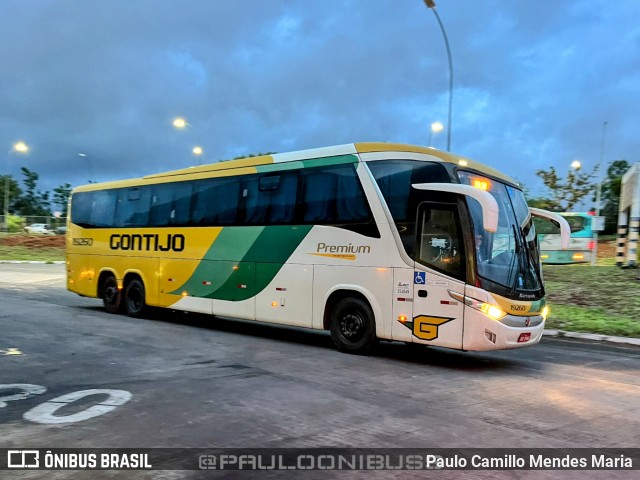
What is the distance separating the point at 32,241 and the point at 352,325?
44.4 metres

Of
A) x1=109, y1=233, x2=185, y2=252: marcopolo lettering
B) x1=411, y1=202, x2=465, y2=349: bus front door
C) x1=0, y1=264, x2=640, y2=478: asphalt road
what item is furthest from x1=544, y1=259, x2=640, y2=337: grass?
x1=109, y1=233, x2=185, y2=252: marcopolo lettering

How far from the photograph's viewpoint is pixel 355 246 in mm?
9633

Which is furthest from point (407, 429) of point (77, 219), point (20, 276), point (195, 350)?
point (20, 276)

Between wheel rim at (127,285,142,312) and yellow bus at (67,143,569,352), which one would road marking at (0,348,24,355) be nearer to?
→ yellow bus at (67,143,569,352)

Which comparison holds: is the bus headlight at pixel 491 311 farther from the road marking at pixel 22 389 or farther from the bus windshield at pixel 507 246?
the road marking at pixel 22 389

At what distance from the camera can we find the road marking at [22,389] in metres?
6.10

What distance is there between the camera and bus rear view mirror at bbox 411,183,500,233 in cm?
713

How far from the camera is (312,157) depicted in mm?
10516

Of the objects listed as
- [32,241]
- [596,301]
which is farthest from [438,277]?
[32,241]

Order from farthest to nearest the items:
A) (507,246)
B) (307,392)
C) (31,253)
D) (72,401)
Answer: (31,253) < (507,246) < (307,392) < (72,401)

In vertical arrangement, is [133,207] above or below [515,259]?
above

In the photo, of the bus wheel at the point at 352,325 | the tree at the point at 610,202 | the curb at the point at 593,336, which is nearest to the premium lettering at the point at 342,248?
the bus wheel at the point at 352,325

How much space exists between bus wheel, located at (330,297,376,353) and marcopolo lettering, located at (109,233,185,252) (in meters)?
4.99

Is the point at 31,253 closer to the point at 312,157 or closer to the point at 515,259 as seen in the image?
the point at 312,157
